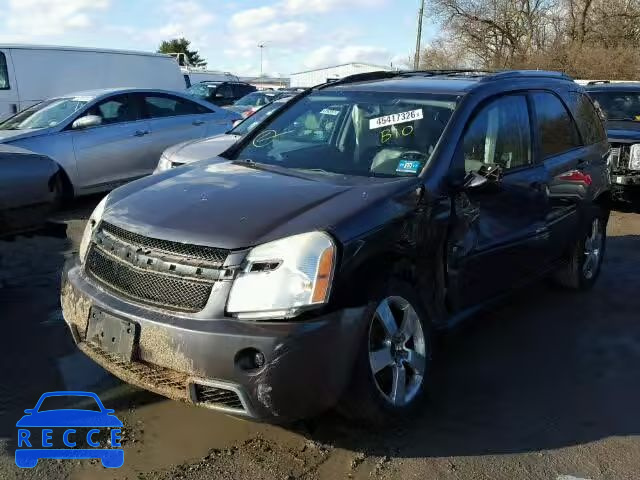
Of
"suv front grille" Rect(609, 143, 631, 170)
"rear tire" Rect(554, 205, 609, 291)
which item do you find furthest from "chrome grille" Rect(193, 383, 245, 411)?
"suv front grille" Rect(609, 143, 631, 170)

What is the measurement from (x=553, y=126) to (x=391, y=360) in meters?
2.56

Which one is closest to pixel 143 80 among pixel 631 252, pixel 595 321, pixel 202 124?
pixel 202 124

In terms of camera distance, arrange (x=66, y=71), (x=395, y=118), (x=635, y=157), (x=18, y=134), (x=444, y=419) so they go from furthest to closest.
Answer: (x=66, y=71) < (x=635, y=157) < (x=18, y=134) < (x=395, y=118) < (x=444, y=419)

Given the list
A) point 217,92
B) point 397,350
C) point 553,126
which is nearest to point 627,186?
point 553,126

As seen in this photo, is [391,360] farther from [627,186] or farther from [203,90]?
[203,90]

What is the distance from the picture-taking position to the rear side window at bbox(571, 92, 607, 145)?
518 centimetres

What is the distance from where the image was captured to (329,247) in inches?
109

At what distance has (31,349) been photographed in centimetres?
398

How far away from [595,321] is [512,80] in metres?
1.93

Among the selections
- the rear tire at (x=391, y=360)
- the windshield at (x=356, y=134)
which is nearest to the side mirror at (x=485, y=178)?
the windshield at (x=356, y=134)

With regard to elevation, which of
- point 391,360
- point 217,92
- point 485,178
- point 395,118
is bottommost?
point 391,360

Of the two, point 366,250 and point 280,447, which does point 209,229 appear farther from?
point 280,447

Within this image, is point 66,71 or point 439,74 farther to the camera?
point 66,71

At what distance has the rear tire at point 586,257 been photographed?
520cm
